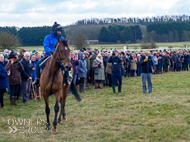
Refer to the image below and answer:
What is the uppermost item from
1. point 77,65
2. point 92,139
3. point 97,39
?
point 97,39

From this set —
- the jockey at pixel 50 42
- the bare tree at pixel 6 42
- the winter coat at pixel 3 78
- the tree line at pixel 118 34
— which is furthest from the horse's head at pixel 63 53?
the tree line at pixel 118 34

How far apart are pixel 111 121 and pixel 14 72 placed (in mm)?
5051

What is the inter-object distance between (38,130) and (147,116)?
138 inches

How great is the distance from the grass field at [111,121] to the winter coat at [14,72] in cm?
108

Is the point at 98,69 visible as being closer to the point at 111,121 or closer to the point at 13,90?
the point at 13,90

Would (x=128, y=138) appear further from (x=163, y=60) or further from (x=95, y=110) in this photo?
(x=163, y=60)

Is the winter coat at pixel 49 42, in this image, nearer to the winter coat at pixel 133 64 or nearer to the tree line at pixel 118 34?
the winter coat at pixel 133 64

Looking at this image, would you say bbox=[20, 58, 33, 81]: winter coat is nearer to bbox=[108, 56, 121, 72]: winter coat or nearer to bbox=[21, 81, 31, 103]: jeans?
bbox=[21, 81, 31, 103]: jeans

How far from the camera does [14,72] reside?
9.77 meters

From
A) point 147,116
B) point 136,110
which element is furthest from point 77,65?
point 147,116

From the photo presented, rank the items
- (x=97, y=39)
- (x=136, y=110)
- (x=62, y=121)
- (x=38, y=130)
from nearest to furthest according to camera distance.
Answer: (x=38, y=130) < (x=62, y=121) < (x=136, y=110) < (x=97, y=39)

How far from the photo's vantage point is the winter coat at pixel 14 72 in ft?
31.8

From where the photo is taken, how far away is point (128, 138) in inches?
219

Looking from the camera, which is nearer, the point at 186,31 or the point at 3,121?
the point at 3,121
